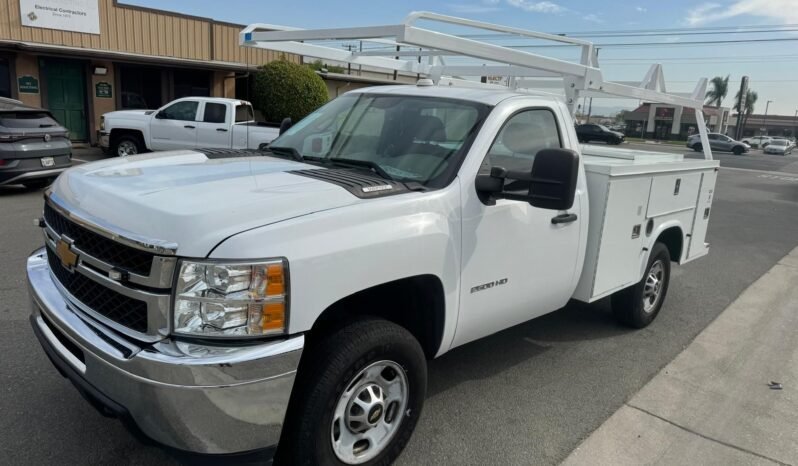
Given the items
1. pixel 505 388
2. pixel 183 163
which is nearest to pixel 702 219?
pixel 505 388

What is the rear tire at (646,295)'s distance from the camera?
506 centimetres

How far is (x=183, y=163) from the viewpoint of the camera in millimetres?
3434

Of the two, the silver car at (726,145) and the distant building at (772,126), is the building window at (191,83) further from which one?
the distant building at (772,126)

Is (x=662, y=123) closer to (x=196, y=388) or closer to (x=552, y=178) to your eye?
(x=552, y=178)

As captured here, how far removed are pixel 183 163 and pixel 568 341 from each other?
330cm

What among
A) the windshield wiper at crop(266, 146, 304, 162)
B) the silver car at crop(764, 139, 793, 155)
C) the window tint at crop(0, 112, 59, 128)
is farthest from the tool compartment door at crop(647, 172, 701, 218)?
the silver car at crop(764, 139, 793, 155)

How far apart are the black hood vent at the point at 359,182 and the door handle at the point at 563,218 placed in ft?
3.89

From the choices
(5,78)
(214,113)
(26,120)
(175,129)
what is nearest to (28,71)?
(5,78)

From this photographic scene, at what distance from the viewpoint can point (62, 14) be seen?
16859mm

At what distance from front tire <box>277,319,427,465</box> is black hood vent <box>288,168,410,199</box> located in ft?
2.01

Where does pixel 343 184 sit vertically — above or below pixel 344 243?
above

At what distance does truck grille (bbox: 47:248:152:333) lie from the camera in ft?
7.78

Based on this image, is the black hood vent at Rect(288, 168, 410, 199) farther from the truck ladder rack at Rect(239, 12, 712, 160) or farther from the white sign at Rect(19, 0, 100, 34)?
the white sign at Rect(19, 0, 100, 34)

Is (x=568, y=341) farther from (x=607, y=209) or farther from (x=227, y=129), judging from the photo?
(x=227, y=129)
